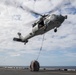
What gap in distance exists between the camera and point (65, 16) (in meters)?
54.1

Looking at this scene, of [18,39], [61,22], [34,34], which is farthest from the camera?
[18,39]

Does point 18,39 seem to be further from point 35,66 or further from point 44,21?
point 44,21

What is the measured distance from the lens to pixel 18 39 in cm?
7725

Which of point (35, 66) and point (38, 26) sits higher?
point (38, 26)

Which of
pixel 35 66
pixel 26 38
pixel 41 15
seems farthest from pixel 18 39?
pixel 41 15

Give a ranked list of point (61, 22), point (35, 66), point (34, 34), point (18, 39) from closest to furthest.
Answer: point (61, 22) → point (34, 34) → point (35, 66) → point (18, 39)

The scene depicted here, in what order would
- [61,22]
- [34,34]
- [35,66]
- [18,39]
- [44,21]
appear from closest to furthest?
[61,22] < [44,21] < [34,34] < [35,66] < [18,39]

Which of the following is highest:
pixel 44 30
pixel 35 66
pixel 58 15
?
pixel 58 15

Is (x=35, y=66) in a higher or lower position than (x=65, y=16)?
lower

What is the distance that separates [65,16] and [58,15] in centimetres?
198

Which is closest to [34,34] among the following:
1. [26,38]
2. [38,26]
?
[38,26]

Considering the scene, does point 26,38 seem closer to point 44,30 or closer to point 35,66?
point 35,66

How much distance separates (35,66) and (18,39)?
14.0 meters

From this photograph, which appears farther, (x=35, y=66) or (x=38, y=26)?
(x=35, y=66)
